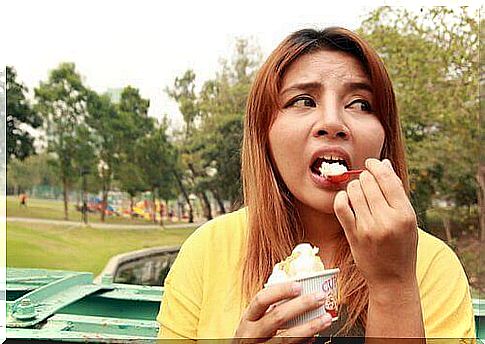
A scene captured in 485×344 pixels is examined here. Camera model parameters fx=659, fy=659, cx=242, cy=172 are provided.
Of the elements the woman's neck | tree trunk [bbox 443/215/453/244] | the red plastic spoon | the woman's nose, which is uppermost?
the woman's nose

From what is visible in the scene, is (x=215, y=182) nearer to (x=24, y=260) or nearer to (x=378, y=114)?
(x=24, y=260)

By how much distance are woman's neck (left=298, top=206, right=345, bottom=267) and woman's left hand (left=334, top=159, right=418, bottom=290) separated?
14 cm

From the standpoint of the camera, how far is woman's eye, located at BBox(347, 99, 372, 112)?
0.68m

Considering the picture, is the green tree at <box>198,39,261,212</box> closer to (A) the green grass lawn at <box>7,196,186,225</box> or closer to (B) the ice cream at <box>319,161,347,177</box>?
(A) the green grass lawn at <box>7,196,186,225</box>

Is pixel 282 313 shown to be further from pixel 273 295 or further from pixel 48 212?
A: pixel 48 212

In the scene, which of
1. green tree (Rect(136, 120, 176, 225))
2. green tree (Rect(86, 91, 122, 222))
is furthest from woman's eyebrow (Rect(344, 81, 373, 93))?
green tree (Rect(86, 91, 122, 222))

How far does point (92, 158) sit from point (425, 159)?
870mm

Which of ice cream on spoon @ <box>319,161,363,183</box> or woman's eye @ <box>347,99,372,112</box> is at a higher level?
woman's eye @ <box>347,99,372,112</box>

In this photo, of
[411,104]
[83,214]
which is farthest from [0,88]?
[411,104]

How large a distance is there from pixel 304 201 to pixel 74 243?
4.07 ft

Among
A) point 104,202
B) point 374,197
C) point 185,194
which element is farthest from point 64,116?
point 374,197

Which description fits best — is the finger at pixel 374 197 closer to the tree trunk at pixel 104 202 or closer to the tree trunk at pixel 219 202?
the tree trunk at pixel 219 202

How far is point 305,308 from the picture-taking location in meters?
0.53

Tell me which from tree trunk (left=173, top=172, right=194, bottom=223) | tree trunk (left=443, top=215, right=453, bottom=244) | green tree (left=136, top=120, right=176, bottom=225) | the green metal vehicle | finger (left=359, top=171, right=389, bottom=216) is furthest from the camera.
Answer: green tree (left=136, top=120, right=176, bottom=225)
